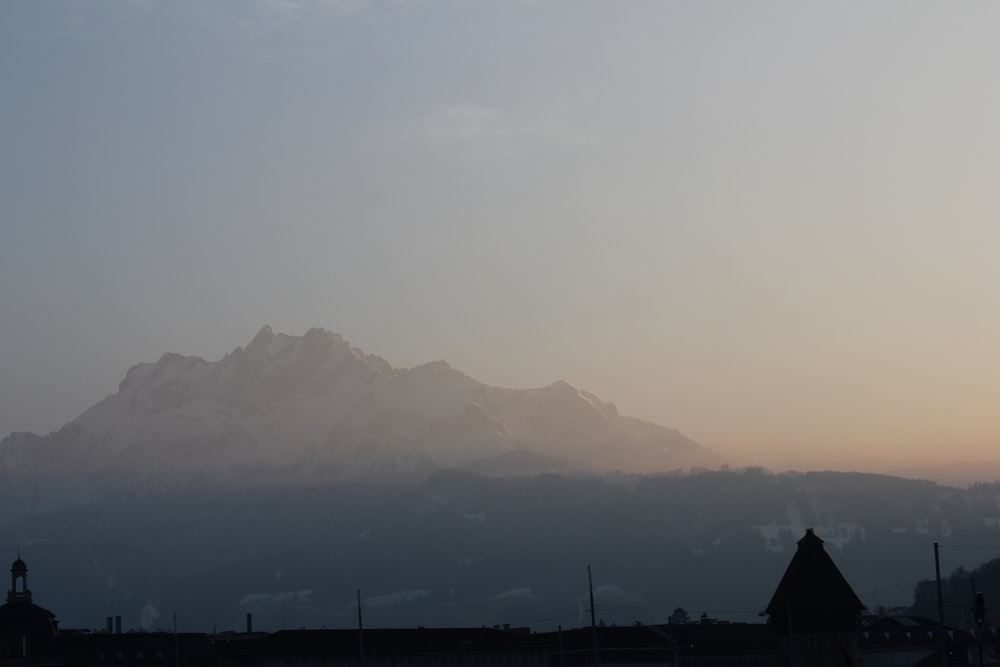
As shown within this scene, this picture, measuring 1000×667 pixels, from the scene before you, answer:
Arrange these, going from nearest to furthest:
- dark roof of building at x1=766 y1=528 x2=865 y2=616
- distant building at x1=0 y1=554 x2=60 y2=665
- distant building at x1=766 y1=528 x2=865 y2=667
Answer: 1. distant building at x1=766 y1=528 x2=865 y2=667
2. dark roof of building at x1=766 y1=528 x2=865 y2=616
3. distant building at x1=0 y1=554 x2=60 y2=665

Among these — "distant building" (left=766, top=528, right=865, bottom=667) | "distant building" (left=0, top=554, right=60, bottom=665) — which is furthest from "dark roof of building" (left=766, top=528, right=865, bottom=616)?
"distant building" (left=0, top=554, right=60, bottom=665)

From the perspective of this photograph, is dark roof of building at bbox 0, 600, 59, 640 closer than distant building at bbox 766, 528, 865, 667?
No

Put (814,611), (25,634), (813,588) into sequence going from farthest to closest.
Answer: (25,634)
(813,588)
(814,611)

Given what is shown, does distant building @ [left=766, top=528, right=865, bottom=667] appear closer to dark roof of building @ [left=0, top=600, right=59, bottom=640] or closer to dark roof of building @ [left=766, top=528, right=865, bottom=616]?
dark roof of building @ [left=766, top=528, right=865, bottom=616]

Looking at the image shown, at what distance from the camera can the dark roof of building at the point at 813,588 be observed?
13725 centimetres

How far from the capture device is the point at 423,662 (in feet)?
646

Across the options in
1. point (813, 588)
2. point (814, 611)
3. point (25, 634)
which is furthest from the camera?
point (25, 634)

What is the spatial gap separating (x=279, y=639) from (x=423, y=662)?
14.3 meters

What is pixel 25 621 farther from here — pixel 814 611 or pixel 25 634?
pixel 814 611

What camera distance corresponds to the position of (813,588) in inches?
5443

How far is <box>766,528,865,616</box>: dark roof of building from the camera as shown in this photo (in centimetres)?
13725

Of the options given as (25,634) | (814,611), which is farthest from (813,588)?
(25,634)

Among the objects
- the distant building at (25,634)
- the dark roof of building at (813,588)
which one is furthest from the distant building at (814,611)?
the distant building at (25,634)

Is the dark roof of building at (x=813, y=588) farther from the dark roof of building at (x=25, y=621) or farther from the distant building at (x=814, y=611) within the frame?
the dark roof of building at (x=25, y=621)
